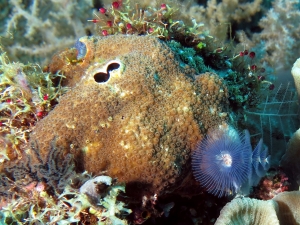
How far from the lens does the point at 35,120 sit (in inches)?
101

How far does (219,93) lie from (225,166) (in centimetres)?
76

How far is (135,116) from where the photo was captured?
2.39 meters

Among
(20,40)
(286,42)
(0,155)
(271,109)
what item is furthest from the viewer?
(286,42)

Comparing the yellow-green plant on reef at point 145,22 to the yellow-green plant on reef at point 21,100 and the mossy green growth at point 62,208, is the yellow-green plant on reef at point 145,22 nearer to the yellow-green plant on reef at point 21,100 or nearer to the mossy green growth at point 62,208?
the yellow-green plant on reef at point 21,100

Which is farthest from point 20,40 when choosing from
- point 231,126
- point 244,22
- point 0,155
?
point 244,22

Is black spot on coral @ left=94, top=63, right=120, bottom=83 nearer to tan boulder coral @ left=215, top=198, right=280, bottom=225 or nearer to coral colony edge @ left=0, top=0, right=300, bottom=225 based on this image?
coral colony edge @ left=0, top=0, right=300, bottom=225

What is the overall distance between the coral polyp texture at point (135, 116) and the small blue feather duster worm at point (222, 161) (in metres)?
0.10

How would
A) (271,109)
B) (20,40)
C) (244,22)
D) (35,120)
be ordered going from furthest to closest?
(244,22) < (271,109) < (20,40) < (35,120)

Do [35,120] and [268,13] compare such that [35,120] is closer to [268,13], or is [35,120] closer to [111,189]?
[111,189]

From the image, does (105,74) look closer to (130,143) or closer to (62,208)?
(130,143)

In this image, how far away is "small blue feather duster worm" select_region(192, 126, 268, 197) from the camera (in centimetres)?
236

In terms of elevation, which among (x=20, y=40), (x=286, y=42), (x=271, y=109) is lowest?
(x=271, y=109)

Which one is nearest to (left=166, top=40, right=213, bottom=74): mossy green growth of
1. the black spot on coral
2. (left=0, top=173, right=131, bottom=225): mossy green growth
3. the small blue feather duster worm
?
the black spot on coral

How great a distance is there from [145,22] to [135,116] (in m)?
1.36
